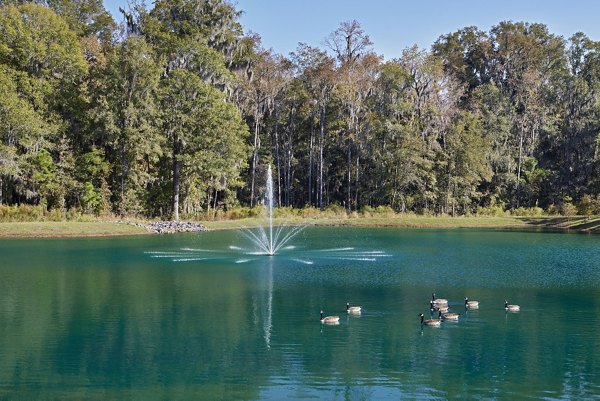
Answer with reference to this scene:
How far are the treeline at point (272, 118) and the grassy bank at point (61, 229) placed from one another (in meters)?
5.30

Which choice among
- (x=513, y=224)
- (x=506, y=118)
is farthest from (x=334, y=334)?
(x=506, y=118)

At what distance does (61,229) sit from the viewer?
165ft

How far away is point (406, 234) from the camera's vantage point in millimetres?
56250

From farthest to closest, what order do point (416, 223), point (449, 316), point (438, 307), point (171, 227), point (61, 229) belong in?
Result: point (416, 223)
point (171, 227)
point (61, 229)
point (438, 307)
point (449, 316)

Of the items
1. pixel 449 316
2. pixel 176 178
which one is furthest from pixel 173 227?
pixel 449 316

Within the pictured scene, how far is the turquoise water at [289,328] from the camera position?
15.8m

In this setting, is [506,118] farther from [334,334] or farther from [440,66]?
[334,334]

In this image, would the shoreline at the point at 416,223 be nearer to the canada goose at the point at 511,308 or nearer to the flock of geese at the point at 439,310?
the flock of geese at the point at 439,310

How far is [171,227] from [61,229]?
29.1 ft

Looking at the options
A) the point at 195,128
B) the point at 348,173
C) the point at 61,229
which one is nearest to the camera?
the point at 61,229

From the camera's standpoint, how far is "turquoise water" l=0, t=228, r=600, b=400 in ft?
51.8

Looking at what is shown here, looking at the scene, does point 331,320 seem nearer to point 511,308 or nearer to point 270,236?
point 511,308

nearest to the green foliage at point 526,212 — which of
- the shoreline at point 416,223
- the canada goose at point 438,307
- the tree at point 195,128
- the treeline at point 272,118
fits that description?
the treeline at point 272,118

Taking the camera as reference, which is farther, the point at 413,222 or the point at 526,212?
the point at 526,212
